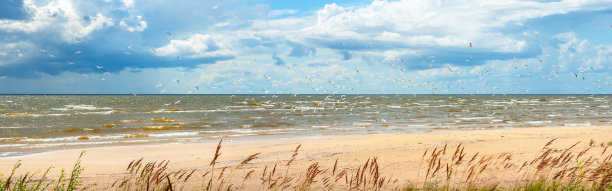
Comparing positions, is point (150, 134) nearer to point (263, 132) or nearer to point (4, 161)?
point (263, 132)

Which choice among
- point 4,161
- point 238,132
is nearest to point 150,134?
point 238,132

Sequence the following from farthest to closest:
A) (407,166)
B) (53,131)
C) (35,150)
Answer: (53,131), (35,150), (407,166)

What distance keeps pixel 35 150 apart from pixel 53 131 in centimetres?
1074

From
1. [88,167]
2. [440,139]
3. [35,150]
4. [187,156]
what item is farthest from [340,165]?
[35,150]

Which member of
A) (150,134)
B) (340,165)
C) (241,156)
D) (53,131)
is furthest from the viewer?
(53,131)

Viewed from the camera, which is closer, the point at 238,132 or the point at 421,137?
the point at 421,137

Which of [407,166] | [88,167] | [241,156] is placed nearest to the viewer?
[407,166]

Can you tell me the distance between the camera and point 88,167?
46.5ft

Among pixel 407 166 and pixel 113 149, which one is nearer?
pixel 407 166

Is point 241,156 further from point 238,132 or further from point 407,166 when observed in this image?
point 238,132

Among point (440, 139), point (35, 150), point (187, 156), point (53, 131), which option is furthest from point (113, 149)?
point (440, 139)

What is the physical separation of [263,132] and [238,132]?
1793 mm

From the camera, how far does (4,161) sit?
16.5 m

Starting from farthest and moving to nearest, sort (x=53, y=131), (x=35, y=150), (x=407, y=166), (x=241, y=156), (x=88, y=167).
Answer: (x=53, y=131) < (x=35, y=150) < (x=241, y=156) < (x=88, y=167) < (x=407, y=166)
